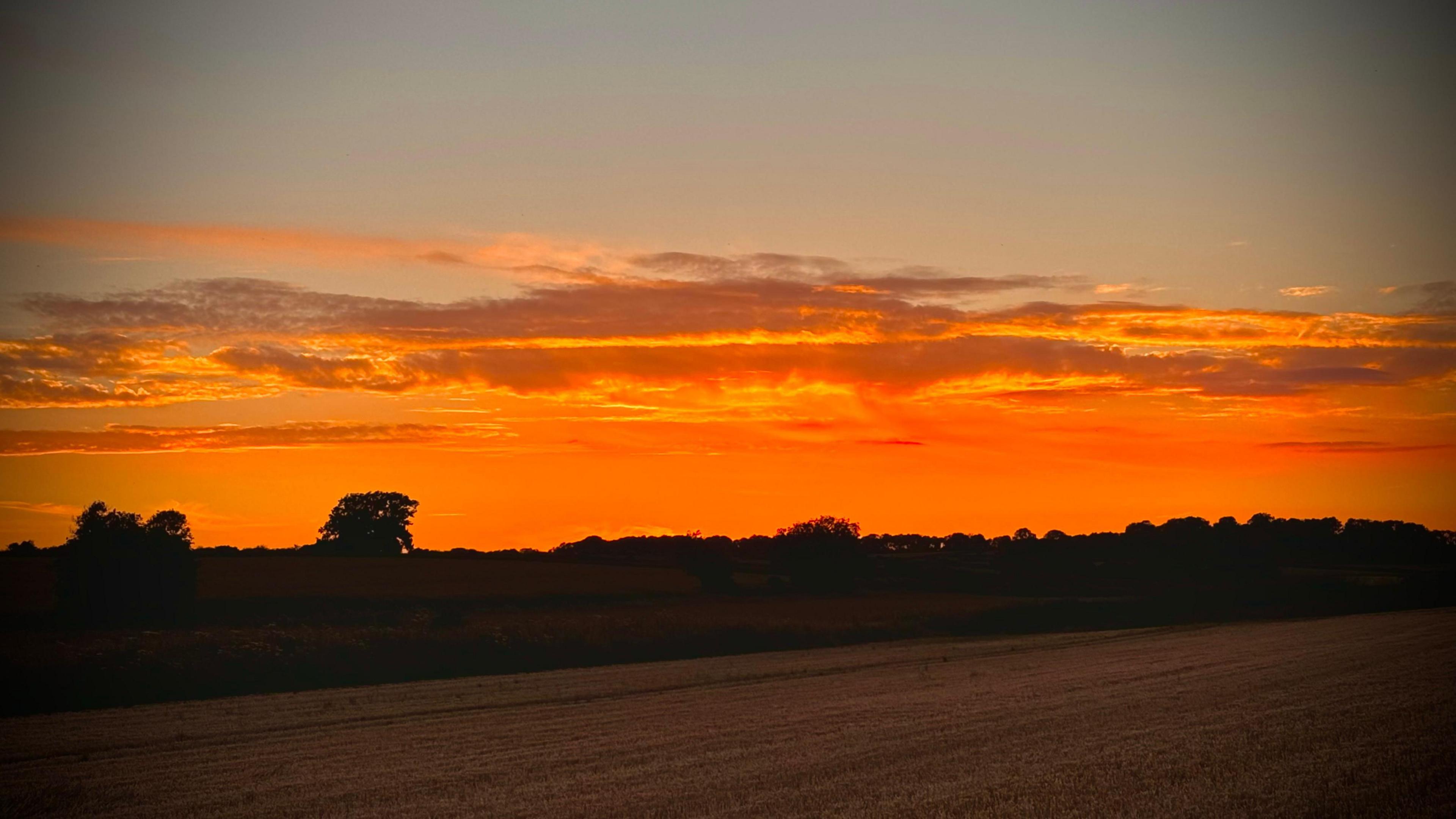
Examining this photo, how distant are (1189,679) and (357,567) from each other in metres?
58.6

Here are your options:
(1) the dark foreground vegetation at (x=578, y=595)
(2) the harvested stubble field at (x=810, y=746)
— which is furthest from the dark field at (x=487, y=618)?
(2) the harvested stubble field at (x=810, y=746)

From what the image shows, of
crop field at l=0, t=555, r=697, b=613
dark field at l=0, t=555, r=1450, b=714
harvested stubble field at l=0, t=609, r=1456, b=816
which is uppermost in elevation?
crop field at l=0, t=555, r=697, b=613

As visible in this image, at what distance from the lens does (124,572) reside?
2083 inches

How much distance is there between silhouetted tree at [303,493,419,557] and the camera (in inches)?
4156

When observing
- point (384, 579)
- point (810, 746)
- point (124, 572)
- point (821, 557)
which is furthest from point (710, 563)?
point (810, 746)

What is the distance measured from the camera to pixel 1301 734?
2169 centimetres

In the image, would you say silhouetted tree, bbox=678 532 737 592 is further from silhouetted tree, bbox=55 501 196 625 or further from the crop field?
silhouetted tree, bbox=55 501 196 625

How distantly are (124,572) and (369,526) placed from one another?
178ft

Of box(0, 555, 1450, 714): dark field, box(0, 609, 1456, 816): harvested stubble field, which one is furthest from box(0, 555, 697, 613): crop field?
box(0, 609, 1456, 816): harvested stubble field

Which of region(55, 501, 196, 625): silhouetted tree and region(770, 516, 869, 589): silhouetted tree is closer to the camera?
region(55, 501, 196, 625): silhouetted tree

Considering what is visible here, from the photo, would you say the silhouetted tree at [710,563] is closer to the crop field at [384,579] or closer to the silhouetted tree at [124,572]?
the crop field at [384,579]

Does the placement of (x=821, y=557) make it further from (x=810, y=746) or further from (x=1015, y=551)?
(x=810, y=746)

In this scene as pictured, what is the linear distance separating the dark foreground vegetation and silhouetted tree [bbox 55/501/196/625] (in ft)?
0.31

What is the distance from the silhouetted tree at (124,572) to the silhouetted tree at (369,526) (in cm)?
4994
